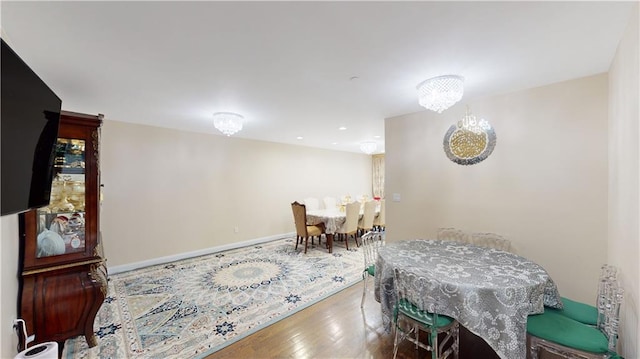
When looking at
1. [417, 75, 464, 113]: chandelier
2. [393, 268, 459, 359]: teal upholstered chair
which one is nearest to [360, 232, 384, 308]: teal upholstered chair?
[393, 268, 459, 359]: teal upholstered chair

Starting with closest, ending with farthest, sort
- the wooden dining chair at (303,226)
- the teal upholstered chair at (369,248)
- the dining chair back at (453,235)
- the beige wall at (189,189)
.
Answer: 1. the teal upholstered chair at (369,248)
2. the dining chair back at (453,235)
3. the beige wall at (189,189)
4. the wooden dining chair at (303,226)

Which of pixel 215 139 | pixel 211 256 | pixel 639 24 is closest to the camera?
pixel 639 24

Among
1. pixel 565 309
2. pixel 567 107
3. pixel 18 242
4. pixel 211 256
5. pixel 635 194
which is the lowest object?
pixel 211 256

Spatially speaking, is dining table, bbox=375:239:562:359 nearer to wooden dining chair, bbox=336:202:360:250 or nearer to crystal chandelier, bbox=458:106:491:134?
crystal chandelier, bbox=458:106:491:134

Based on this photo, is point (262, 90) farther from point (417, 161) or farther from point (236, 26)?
point (417, 161)

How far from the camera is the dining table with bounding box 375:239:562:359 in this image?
5.14 feet

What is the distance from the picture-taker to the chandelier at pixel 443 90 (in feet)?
7.07

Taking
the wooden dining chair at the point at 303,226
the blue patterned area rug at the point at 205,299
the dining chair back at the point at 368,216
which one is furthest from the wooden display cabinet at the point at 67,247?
the dining chair back at the point at 368,216

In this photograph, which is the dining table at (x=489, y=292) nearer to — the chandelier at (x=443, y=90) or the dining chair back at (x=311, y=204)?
the chandelier at (x=443, y=90)

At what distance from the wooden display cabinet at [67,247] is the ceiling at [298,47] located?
655mm

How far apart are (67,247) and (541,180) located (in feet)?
14.5

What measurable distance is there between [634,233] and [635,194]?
24cm

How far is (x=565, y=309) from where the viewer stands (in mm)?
1836

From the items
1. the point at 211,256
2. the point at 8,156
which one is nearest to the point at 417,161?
the point at 8,156
